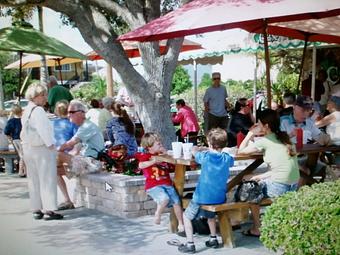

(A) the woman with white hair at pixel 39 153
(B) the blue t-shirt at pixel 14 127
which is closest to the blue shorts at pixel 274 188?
(A) the woman with white hair at pixel 39 153

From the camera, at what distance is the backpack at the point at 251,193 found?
610 cm

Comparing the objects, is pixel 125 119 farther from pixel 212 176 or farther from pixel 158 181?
pixel 212 176

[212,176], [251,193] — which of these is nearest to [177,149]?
[212,176]

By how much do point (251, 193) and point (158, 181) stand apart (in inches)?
42.1

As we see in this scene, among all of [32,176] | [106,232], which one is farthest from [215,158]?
[32,176]

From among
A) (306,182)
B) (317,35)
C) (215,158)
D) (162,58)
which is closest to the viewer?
(215,158)

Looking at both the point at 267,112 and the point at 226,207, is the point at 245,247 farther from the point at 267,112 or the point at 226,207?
the point at 267,112

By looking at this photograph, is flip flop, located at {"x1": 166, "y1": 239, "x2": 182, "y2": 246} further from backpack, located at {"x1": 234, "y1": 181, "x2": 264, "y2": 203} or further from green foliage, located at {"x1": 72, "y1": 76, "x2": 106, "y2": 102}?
green foliage, located at {"x1": 72, "y1": 76, "x2": 106, "y2": 102}

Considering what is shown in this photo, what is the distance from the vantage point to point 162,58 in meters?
9.30

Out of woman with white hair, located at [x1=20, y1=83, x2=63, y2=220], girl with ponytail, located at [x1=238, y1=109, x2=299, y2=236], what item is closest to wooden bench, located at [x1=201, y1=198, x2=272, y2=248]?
girl with ponytail, located at [x1=238, y1=109, x2=299, y2=236]

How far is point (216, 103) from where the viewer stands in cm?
1353

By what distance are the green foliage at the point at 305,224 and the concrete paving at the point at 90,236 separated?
1369 mm

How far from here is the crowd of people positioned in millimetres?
5910

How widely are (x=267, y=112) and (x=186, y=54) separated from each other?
30.4 ft
